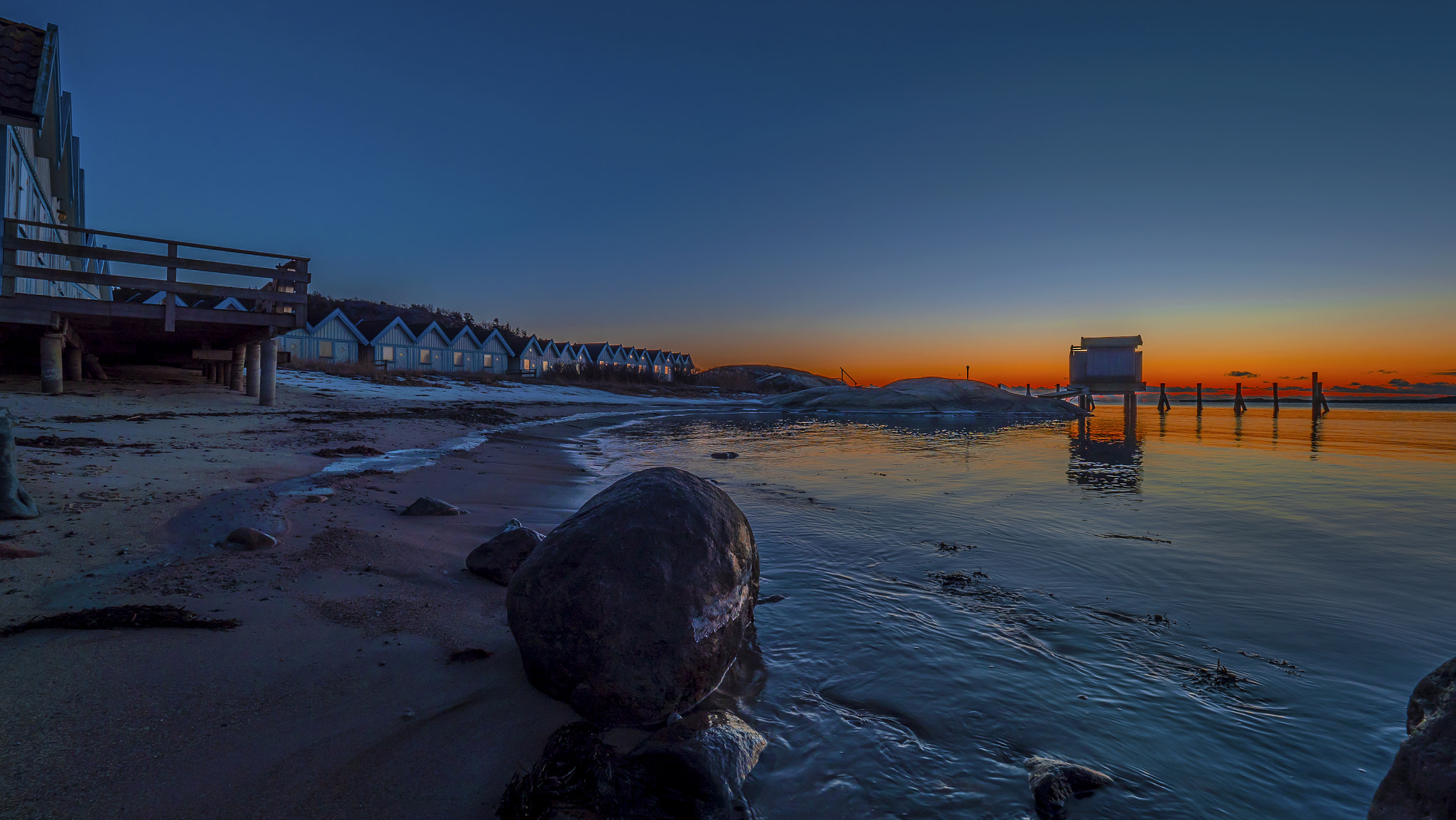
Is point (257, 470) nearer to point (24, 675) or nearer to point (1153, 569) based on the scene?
A: point (24, 675)

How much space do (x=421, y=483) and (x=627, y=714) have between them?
5.42 meters

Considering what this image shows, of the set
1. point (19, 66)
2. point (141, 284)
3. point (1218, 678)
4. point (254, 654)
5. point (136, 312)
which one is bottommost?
point (1218, 678)

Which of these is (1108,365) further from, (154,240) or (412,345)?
(412,345)

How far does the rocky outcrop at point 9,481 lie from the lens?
148 inches

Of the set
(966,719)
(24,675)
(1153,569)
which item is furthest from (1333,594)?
(24,675)

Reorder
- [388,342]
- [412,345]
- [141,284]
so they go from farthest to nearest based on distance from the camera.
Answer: [412,345]
[388,342]
[141,284]

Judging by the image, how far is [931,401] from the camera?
3516 cm

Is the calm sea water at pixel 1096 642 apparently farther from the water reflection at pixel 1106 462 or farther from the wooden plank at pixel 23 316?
the wooden plank at pixel 23 316

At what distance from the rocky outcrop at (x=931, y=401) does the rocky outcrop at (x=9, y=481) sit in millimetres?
32621

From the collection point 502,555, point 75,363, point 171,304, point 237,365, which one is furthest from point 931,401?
point 75,363

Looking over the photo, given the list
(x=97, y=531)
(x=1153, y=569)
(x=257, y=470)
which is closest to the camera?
(x=97, y=531)

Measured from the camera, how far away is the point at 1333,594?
4.29m

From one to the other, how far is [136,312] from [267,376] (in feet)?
9.47

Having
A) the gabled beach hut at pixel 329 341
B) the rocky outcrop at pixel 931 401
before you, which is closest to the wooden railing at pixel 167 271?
the rocky outcrop at pixel 931 401
